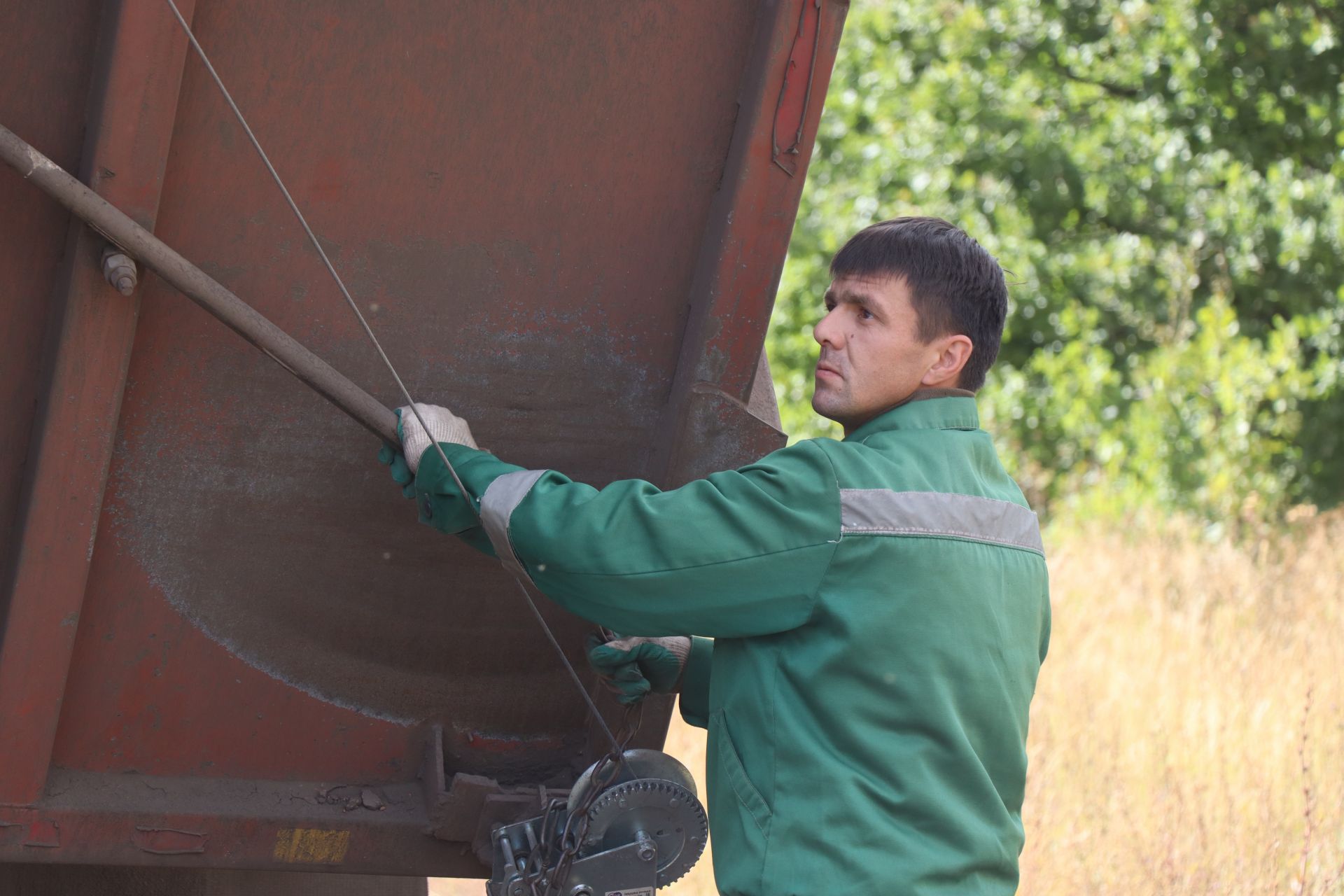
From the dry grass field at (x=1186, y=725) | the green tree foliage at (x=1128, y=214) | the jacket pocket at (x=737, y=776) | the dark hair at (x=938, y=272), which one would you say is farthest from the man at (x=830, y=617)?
the green tree foliage at (x=1128, y=214)

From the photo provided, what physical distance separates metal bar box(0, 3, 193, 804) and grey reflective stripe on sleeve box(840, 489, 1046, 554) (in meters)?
0.97

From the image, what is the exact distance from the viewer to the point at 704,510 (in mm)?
1678

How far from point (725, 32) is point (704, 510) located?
0.76m

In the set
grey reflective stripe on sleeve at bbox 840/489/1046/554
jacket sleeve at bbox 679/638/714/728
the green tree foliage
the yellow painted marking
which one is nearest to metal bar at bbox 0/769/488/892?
the yellow painted marking

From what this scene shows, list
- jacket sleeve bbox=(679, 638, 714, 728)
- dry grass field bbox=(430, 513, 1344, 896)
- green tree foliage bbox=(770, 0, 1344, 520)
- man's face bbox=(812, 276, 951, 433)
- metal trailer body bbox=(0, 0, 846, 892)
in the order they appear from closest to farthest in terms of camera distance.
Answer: metal trailer body bbox=(0, 0, 846, 892) < man's face bbox=(812, 276, 951, 433) < jacket sleeve bbox=(679, 638, 714, 728) < dry grass field bbox=(430, 513, 1344, 896) < green tree foliage bbox=(770, 0, 1344, 520)

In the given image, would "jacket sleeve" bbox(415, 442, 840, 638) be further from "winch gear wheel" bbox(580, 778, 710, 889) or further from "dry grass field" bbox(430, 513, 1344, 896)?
"dry grass field" bbox(430, 513, 1344, 896)

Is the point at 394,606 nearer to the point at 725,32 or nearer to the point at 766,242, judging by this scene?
the point at 766,242

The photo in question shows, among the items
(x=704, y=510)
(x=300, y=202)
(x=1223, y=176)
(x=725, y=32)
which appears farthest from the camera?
(x=1223, y=176)

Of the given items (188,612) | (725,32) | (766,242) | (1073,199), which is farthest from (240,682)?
(1073,199)

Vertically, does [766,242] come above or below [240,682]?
above

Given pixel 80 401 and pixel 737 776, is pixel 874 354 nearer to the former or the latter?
pixel 737 776

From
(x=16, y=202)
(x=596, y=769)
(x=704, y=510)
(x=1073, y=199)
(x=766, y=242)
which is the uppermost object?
(x=1073, y=199)

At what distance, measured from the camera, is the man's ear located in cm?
187

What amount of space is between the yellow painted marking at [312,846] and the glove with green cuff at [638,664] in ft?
1.51
